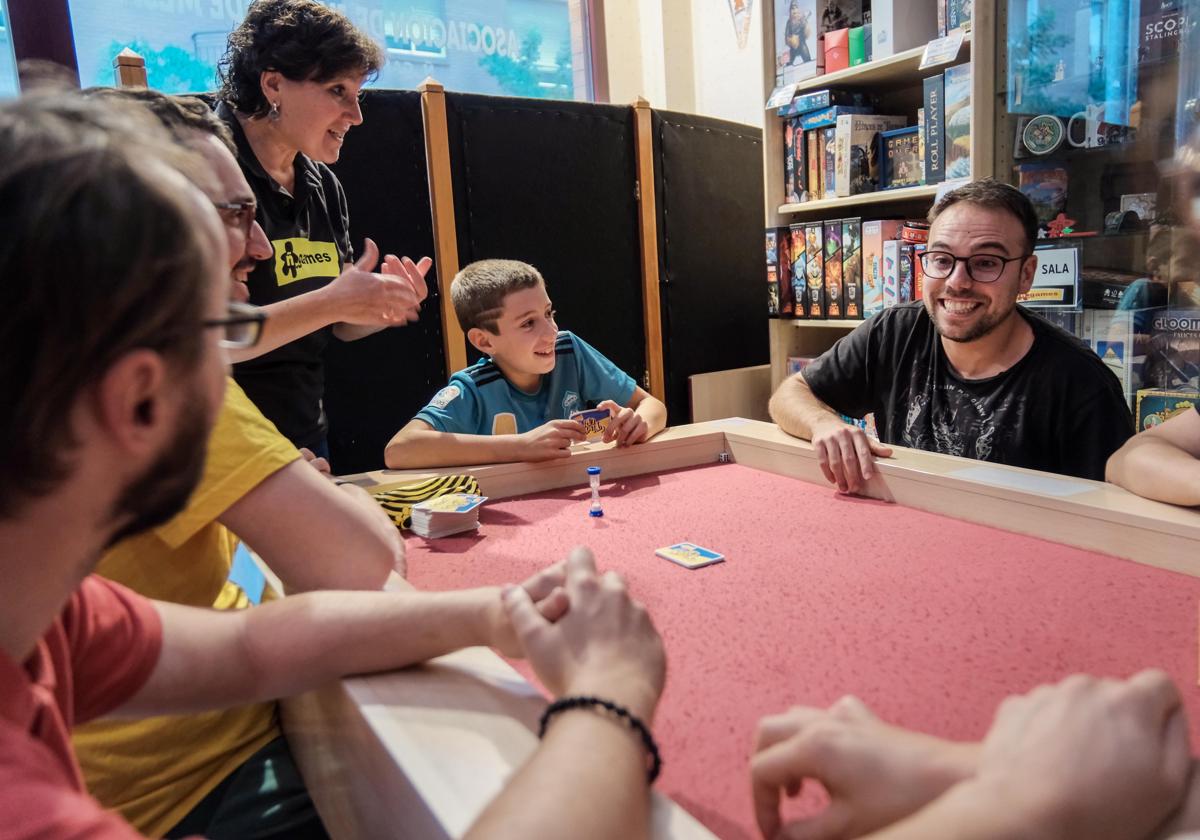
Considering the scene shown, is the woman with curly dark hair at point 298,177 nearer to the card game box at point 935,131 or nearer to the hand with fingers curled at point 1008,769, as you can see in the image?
the hand with fingers curled at point 1008,769

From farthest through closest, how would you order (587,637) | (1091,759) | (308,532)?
1. (308,532)
2. (587,637)
3. (1091,759)

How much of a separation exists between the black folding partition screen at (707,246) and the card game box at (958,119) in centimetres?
117

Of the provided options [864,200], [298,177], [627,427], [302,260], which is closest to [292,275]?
[302,260]

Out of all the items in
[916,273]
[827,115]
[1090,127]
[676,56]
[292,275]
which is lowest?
[916,273]

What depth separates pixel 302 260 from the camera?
6.63 feet

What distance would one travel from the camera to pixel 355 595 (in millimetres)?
871

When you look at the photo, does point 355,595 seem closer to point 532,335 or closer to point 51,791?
point 51,791

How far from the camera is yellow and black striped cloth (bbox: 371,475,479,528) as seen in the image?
142cm

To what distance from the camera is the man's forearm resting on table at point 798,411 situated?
1.71 m

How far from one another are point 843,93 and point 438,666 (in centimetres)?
285

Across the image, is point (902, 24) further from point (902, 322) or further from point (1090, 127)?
point (902, 322)

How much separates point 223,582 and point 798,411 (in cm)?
118

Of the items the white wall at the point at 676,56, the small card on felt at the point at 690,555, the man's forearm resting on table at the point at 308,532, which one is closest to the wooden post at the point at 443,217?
the white wall at the point at 676,56

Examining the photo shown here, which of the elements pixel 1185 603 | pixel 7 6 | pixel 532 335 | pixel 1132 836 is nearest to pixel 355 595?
pixel 1132 836
